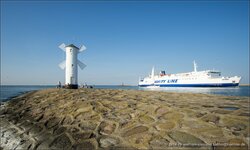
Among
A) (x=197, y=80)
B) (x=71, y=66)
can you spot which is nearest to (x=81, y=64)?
(x=71, y=66)

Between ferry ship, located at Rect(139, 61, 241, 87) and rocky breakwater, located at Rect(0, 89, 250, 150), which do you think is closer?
rocky breakwater, located at Rect(0, 89, 250, 150)

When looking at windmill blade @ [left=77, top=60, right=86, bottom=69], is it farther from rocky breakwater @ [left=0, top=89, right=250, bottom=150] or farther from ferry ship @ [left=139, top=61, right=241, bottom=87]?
ferry ship @ [left=139, top=61, right=241, bottom=87]

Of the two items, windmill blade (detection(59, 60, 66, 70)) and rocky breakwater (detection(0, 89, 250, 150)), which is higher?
windmill blade (detection(59, 60, 66, 70))

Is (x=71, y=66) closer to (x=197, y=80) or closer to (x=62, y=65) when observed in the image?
(x=62, y=65)

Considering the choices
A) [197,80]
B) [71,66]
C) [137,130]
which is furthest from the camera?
[197,80]

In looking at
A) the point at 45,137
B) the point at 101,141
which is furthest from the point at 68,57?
the point at 101,141

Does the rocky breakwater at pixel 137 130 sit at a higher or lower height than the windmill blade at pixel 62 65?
lower

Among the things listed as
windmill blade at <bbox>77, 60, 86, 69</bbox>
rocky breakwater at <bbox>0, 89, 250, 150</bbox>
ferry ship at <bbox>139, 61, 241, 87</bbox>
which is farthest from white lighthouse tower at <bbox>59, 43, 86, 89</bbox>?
ferry ship at <bbox>139, 61, 241, 87</bbox>

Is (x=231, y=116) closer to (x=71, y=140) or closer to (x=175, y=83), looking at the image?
(x=71, y=140)

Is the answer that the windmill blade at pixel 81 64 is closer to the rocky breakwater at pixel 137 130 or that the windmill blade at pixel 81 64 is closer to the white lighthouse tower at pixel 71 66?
the white lighthouse tower at pixel 71 66

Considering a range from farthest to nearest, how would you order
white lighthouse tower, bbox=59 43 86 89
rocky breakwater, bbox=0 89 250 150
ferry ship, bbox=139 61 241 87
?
ferry ship, bbox=139 61 241 87
white lighthouse tower, bbox=59 43 86 89
rocky breakwater, bbox=0 89 250 150

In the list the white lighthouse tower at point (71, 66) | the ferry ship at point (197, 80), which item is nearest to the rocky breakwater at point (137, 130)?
the white lighthouse tower at point (71, 66)

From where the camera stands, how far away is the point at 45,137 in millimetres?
5320

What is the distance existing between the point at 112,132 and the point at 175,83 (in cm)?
7594
